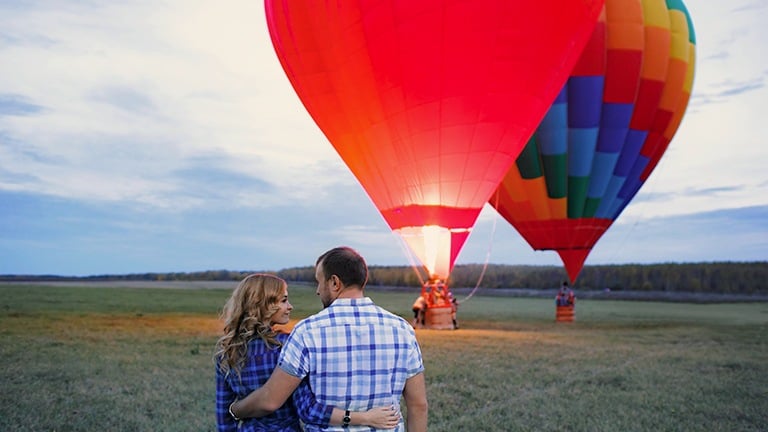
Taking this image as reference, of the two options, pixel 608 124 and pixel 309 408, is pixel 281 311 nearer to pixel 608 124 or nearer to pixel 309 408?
pixel 309 408

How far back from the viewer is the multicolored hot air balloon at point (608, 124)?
17.3 m

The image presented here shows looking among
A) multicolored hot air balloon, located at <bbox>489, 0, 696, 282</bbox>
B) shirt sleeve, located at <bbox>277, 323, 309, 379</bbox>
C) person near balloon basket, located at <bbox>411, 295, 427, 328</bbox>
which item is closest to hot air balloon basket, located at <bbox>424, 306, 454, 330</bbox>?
person near balloon basket, located at <bbox>411, 295, 427, 328</bbox>

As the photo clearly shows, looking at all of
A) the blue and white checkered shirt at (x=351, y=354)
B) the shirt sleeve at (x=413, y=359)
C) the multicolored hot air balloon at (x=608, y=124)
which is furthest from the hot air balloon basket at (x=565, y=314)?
the blue and white checkered shirt at (x=351, y=354)

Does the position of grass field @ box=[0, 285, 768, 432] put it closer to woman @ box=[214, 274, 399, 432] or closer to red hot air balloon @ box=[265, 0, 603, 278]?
red hot air balloon @ box=[265, 0, 603, 278]

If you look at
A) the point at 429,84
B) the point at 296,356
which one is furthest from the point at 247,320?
the point at 429,84

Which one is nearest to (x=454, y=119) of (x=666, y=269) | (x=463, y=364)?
(x=463, y=364)

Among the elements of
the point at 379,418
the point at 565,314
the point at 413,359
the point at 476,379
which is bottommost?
the point at 476,379

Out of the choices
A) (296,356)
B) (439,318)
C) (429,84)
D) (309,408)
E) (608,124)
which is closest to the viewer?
(296,356)

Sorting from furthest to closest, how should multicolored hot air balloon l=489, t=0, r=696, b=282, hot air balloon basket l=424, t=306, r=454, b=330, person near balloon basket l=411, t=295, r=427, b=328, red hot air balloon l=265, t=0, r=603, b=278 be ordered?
person near balloon basket l=411, t=295, r=427, b=328
hot air balloon basket l=424, t=306, r=454, b=330
multicolored hot air balloon l=489, t=0, r=696, b=282
red hot air balloon l=265, t=0, r=603, b=278

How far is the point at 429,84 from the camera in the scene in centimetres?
1374

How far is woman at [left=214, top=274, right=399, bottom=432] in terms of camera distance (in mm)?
2980

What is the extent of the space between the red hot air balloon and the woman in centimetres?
1076

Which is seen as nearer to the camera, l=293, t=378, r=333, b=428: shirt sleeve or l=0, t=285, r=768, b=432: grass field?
l=293, t=378, r=333, b=428: shirt sleeve

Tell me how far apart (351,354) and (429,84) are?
11255 millimetres
